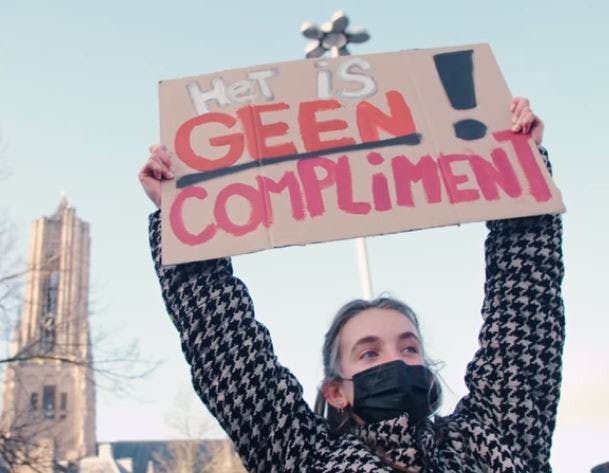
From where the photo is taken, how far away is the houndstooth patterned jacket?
1.75 meters

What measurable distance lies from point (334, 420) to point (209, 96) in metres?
Result: 1.11

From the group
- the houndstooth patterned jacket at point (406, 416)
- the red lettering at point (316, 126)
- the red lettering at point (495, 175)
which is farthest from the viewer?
the red lettering at point (316, 126)

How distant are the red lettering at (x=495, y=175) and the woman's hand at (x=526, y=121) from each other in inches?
4.3

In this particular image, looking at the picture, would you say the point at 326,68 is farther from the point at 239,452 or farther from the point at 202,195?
the point at 239,452

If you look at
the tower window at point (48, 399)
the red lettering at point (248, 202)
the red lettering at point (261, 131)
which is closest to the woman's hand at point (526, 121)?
the red lettering at point (261, 131)

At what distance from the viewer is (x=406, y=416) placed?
1.78 metres

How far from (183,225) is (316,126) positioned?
554mm

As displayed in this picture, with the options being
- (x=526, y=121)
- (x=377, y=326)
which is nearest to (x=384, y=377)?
(x=377, y=326)

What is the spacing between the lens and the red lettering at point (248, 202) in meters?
2.06

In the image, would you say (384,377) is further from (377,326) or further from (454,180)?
(454,180)

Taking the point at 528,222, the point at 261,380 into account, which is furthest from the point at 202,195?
the point at 528,222

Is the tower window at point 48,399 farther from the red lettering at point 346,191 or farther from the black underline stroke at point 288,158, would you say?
the red lettering at point 346,191

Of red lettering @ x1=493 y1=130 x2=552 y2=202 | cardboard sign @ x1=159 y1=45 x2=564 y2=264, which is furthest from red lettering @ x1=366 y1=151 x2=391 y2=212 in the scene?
red lettering @ x1=493 y1=130 x2=552 y2=202

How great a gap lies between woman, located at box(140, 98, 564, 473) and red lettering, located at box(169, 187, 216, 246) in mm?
75
